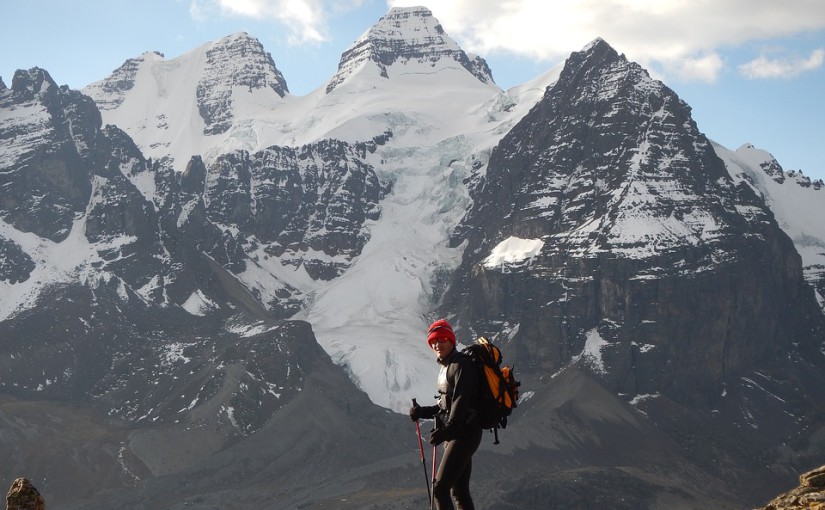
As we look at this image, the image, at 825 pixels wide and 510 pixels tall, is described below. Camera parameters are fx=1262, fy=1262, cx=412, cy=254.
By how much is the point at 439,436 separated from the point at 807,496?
818 centimetres

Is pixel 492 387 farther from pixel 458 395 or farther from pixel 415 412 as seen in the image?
pixel 415 412

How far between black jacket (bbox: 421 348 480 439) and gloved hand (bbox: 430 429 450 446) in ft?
0.21

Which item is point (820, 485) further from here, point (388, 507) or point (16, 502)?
point (388, 507)

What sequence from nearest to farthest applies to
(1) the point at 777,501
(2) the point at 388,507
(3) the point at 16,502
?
(3) the point at 16,502, (1) the point at 777,501, (2) the point at 388,507

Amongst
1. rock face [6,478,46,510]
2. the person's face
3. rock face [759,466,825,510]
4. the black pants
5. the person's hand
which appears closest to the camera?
rock face [6,478,46,510]

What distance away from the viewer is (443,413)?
81.9ft

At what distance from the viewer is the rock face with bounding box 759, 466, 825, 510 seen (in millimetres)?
25656

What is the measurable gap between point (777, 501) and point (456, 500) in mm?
6951

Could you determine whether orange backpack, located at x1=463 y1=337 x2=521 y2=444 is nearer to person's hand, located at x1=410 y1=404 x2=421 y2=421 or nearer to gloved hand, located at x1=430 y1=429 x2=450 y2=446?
gloved hand, located at x1=430 y1=429 x2=450 y2=446

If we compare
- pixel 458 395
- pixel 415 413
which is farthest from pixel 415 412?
pixel 458 395

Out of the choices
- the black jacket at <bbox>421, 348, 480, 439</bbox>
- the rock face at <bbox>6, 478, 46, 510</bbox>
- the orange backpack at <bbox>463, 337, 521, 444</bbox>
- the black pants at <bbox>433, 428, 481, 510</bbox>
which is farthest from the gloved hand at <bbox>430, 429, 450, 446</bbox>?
the rock face at <bbox>6, 478, 46, 510</bbox>

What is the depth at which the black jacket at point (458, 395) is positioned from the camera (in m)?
24.1

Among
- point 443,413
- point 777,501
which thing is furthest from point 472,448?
point 777,501

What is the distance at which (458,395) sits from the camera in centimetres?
2425
